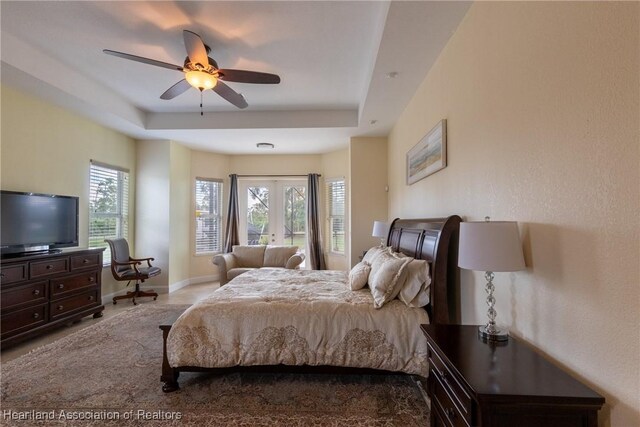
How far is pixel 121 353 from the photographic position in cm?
283

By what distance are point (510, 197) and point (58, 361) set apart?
3.89 meters

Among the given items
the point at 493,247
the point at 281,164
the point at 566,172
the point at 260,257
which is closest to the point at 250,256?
the point at 260,257

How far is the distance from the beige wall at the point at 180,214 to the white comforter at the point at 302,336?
3.59m

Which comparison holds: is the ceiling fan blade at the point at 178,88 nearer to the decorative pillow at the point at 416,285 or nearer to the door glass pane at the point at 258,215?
the decorative pillow at the point at 416,285

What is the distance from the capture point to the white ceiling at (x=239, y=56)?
2357 mm

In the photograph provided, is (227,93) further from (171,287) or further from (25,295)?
(171,287)

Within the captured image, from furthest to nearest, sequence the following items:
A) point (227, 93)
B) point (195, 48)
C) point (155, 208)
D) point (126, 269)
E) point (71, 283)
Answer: point (155, 208)
point (126, 269)
point (71, 283)
point (227, 93)
point (195, 48)

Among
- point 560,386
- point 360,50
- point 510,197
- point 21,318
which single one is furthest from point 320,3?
point 21,318

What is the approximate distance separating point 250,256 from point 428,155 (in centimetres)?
371

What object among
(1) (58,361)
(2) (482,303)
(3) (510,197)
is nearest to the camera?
(3) (510,197)

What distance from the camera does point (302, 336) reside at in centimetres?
218

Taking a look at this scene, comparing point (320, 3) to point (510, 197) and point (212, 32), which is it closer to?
point (212, 32)

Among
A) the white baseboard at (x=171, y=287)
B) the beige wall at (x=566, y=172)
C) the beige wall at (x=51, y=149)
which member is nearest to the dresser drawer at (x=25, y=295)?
the beige wall at (x=51, y=149)

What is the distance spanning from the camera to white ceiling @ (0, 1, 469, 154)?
2357 mm
